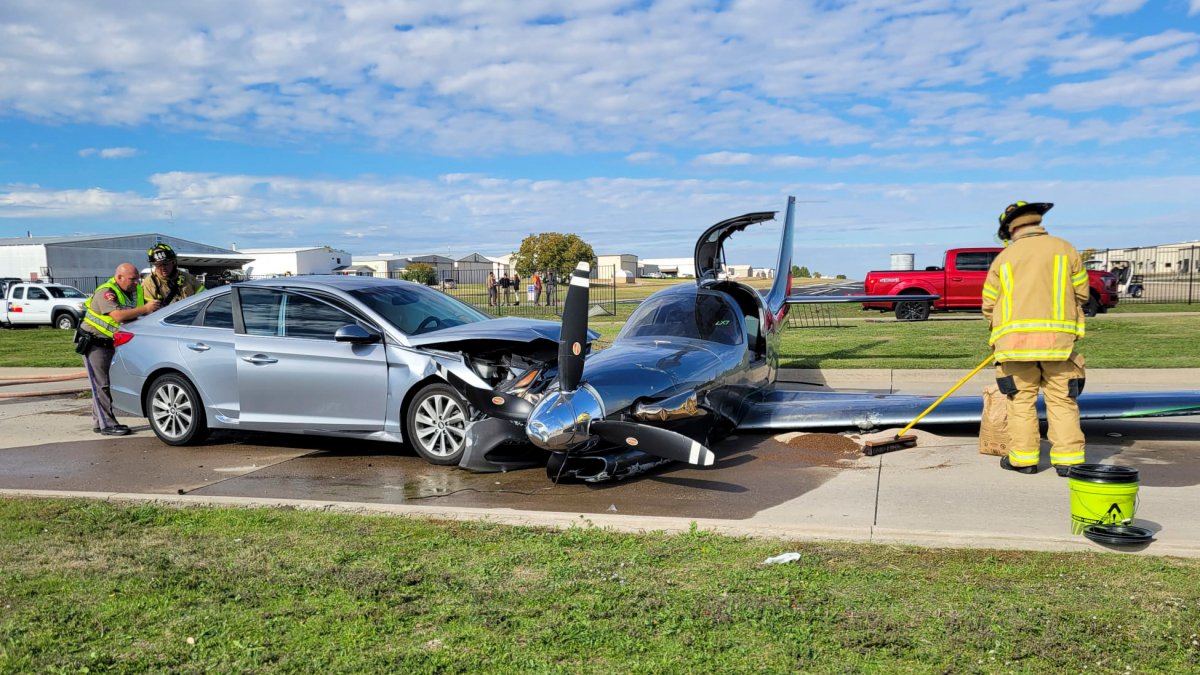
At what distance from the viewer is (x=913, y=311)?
26.2 metres

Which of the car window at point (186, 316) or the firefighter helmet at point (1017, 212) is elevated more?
the firefighter helmet at point (1017, 212)

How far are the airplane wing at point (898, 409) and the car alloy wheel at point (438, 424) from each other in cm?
279

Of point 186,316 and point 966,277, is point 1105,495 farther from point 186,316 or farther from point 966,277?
point 966,277

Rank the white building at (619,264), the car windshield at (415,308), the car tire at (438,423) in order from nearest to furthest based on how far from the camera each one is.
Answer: the car tire at (438,423)
the car windshield at (415,308)
the white building at (619,264)

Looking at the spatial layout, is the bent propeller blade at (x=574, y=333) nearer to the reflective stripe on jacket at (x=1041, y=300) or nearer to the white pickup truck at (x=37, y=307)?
the reflective stripe on jacket at (x=1041, y=300)

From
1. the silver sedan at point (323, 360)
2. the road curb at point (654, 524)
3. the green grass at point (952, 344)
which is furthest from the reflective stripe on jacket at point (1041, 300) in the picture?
the green grass at point (952, 344)

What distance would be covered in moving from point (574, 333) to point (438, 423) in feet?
5.74

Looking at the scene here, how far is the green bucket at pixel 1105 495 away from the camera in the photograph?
15.6 ft

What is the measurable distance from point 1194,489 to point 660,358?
159 inches

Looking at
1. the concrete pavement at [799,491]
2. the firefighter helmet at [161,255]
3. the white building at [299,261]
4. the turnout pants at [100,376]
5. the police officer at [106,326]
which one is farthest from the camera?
the white building at [299,261]

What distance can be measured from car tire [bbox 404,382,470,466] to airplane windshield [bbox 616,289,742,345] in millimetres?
2058

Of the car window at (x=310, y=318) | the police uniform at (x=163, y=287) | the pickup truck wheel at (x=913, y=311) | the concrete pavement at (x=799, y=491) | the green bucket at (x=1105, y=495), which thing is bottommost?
the concrete pavement at (x=799, y=491)

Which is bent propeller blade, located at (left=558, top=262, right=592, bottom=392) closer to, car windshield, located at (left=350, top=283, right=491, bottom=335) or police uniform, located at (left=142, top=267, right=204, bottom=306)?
car windshield, located at (left=350, top=283, right=491, bottom=335)

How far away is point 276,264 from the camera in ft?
235
